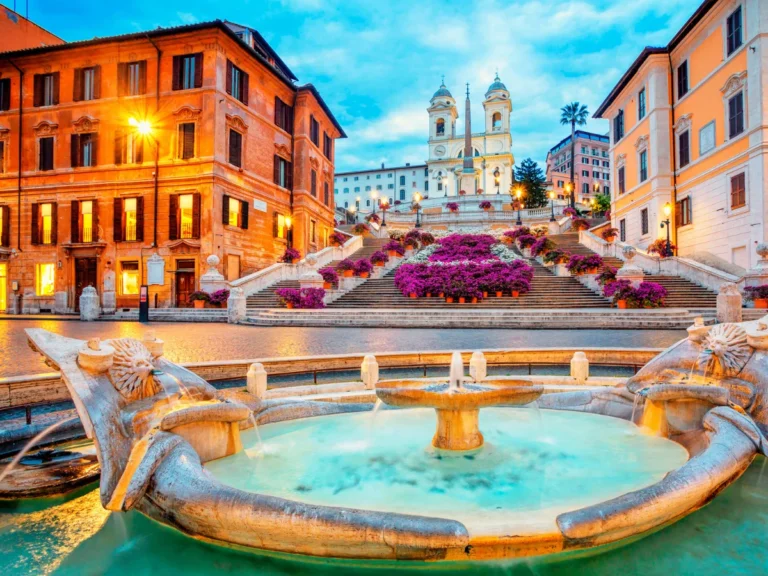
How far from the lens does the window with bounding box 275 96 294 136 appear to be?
1265 inches

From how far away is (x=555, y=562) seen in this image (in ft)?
9.07

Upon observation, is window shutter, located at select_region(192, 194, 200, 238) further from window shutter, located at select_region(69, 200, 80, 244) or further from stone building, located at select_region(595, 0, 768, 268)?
stone building, located at select_region(595, 0, 768, 268)

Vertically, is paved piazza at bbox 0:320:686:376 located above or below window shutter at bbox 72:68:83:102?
below

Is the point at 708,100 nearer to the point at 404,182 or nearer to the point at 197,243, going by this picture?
the point at 197,243

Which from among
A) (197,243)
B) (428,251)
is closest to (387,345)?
(197,243)

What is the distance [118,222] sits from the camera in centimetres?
2647

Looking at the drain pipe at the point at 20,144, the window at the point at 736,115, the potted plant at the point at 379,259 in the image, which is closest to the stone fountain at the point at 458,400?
the potted plant at the point at 379,259

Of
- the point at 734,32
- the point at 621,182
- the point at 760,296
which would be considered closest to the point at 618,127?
the point at 621,182

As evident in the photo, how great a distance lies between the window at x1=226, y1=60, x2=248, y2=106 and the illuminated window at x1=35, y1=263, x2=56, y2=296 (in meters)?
14.3

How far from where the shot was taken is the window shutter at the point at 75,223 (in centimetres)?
2697

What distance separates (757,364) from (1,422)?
751 cm

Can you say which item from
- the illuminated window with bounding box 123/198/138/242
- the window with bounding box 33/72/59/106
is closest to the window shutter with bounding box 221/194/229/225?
the illuminated window with bounding box 123/198/138/242

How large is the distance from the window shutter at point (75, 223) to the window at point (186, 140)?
6671mm

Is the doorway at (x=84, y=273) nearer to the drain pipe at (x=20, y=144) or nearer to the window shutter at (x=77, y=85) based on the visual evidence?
the drain pipe at (x=20, y=144)
